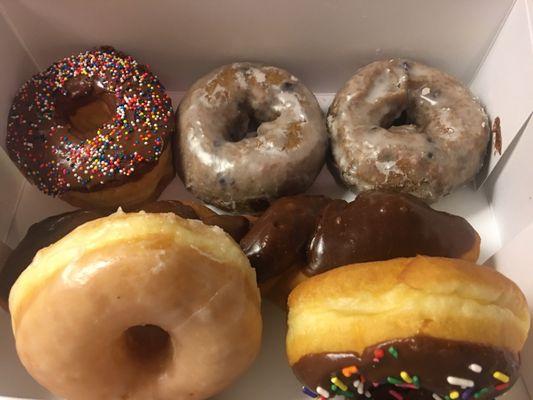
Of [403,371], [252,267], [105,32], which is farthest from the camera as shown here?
[105,32]

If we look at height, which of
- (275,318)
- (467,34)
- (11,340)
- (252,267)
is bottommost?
(11,340)

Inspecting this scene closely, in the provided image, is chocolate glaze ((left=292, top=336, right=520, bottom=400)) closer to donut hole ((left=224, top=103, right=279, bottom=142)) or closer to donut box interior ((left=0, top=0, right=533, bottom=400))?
donut box interior ((left=0, top=0, right=533, bottom=400))

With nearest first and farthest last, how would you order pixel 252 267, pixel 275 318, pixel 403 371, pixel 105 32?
1. pixel 403 371
2. pixel 252 267
3. pixel 275 318
4. pixel 105 32

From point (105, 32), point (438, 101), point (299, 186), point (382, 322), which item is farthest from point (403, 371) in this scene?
point (105, 32)

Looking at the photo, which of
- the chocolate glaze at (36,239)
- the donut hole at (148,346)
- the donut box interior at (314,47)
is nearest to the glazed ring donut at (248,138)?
the donut box interior at (314,47)

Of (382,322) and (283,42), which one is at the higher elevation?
(283,42)

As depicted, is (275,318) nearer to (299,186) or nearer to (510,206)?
(299,186)

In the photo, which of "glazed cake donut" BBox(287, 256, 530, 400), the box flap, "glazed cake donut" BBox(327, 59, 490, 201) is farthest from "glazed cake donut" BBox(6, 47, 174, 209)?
the box flap
